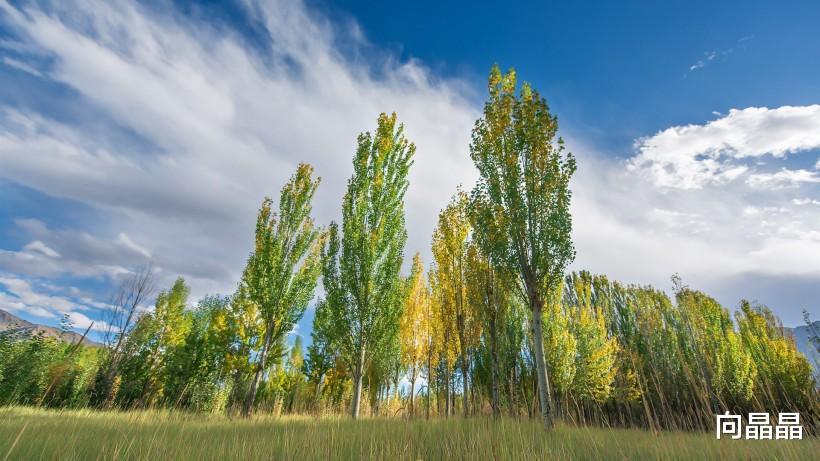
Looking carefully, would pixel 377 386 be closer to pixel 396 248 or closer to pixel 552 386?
pixel 552 386

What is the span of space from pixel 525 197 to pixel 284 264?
1060 centimetres

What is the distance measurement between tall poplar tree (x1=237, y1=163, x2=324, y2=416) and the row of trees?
0.07 meters

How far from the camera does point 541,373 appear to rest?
7449 mm

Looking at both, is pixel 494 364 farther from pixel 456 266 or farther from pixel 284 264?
pixel 284 264

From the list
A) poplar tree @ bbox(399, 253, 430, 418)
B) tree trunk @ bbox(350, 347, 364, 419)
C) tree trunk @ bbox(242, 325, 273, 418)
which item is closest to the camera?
tree trunk @ bbox(350, 347, 364, 419)

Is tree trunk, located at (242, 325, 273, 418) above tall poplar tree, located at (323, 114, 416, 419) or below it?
below

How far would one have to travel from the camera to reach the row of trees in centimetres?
871

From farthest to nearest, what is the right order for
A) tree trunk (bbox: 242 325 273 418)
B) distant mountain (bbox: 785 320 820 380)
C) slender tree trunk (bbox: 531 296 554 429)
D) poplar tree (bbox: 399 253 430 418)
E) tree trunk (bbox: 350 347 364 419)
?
poplar tree (bbox: 399 253 430 418)
tree trunk (bbox: 242 325 273 418)
tree trunk (bbox: 350 347 364 419)
slender tree trunk (bbox: 531 296 554 429)
distant mountain (bbox: 785 320 820 380)

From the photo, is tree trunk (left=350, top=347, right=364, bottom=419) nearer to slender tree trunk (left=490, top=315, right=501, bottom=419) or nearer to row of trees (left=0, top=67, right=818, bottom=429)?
row of trees (left=0, top=67, right=818, bottom=429)

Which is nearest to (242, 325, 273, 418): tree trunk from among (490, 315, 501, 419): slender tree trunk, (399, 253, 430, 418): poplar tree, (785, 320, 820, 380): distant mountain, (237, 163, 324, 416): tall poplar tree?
(237, 163, 324, 416): tall poplar tree

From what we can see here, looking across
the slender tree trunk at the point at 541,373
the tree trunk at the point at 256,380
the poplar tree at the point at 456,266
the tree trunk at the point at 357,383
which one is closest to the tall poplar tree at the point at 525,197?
the slender tree trunk at the point at 541,373

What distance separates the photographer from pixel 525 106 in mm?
9148

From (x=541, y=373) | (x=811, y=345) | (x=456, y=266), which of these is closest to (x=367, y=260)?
(x=456, y=266)

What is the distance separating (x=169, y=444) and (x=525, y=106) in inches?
402
